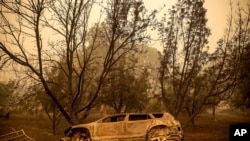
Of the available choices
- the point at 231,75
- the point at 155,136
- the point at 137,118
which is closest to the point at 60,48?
the point at 137,118

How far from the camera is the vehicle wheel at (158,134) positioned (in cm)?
657

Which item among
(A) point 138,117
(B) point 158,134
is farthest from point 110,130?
(B) point 158,134

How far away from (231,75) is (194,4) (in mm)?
2691

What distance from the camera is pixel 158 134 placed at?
666 centimetres

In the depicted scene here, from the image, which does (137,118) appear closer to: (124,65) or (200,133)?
(124,65)

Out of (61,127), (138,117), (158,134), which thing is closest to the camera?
(158,134)

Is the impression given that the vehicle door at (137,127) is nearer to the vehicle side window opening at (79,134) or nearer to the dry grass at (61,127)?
the vehicle side window opening at (79,134)

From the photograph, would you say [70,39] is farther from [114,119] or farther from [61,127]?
[61,127]

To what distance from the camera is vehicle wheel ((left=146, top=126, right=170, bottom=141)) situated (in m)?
6.57

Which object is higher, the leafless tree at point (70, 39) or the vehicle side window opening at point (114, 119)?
the leafless tree at point (70, 39)

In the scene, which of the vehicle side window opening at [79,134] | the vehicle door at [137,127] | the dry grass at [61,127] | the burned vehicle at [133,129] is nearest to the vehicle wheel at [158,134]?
the burned vehicle at [133,129]

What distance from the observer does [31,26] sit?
27.0ft

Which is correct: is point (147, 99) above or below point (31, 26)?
below

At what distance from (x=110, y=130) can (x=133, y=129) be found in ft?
1.75
